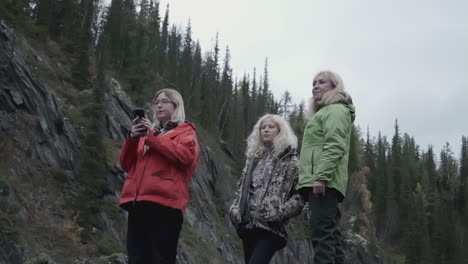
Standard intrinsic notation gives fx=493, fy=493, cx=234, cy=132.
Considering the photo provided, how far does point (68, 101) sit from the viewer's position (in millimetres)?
22578

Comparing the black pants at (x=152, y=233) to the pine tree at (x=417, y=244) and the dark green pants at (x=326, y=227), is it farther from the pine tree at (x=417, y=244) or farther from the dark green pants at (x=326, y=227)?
the pine tree at (x=417, y=244)

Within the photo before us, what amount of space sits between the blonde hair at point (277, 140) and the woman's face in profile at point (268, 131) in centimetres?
4

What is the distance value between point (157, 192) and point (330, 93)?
1.90 m

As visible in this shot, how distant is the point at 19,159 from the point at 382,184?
229ft

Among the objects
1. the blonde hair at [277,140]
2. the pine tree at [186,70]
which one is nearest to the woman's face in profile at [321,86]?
the blonde hair at [277,140]

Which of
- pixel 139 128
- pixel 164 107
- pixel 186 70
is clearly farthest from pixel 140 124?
pixel 186 70

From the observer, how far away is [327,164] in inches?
171

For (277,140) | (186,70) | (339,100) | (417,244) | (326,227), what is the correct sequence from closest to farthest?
(326,227)
(339,100)
(277,140)
(417,244)
(186,70)

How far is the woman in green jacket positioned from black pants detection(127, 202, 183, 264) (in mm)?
1223

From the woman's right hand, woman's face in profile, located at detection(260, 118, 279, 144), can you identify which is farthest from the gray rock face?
woman's face in profile, located at detection(260, 118, 279, 144)

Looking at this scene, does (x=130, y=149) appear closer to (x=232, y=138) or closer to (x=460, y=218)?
(x=232, y=138)

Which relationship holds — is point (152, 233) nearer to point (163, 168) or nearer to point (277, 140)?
point (163, 168)

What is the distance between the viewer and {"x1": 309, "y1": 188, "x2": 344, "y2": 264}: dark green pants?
421cm

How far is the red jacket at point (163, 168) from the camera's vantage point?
4434 millimetres
